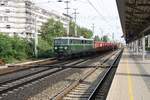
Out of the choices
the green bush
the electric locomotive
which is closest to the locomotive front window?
the electric locomotive

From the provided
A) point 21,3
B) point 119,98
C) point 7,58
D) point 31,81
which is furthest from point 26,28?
point 119,98

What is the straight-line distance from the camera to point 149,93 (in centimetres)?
1305

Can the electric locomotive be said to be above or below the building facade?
below

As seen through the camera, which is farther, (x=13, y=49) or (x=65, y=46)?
(x=65, y=46)

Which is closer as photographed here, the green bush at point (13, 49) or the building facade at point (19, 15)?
the green bush at point (13, 49)

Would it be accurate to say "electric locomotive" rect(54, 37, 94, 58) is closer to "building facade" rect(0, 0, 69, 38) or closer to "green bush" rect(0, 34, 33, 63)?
"green bush" rect(0, 34, 33, 63)

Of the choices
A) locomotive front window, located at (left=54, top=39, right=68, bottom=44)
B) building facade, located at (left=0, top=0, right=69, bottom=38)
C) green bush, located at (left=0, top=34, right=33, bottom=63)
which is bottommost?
green bush, located at (left=0, top=34, right=33, bottom=63)

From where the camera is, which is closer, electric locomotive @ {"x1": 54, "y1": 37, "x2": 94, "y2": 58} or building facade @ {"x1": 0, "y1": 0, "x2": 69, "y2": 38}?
electric locomotive @ {"x1": 54, "y1": 37, "x2": 94, "y2": 58}

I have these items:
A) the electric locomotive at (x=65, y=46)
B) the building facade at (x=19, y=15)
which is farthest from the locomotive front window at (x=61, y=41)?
the building facade at (x=19, y=15)

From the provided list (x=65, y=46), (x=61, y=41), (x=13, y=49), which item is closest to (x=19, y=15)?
(x=61, y=41)

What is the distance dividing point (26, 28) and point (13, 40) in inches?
3971

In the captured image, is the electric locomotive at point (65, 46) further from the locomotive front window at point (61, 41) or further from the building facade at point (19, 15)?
the building facade at point (19, 15)

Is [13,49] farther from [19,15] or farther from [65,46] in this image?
[19,15]

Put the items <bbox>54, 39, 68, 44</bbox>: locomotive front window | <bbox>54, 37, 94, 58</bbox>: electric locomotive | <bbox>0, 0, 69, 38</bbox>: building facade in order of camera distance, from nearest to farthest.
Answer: <bbox>54, 37, 94, 58</bbox>: electric locomotive
<bbox>54, 39, 68, 44</bbox>: locomotive front window
<bbox>0, 0, 69, 38</bbox>: building facade
